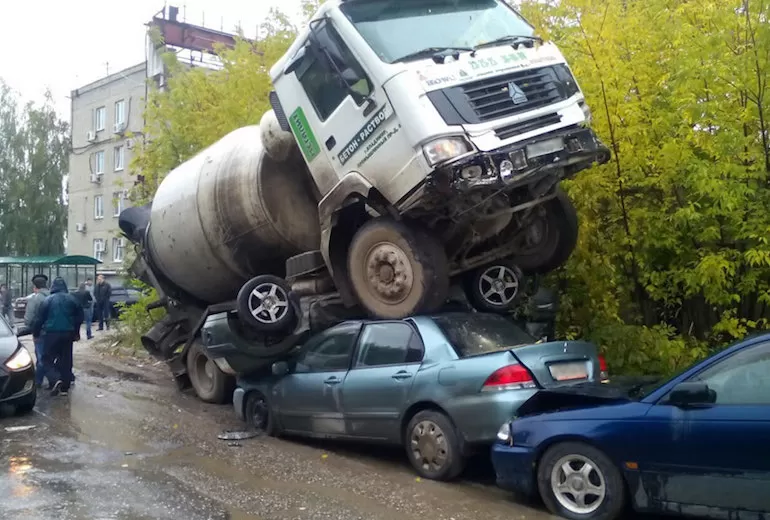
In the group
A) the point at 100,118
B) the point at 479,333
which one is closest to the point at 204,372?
the point at 479,333

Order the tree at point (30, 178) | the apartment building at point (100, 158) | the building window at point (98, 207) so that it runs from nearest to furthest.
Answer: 1. the apartment building at point (100, 158)
2. the building window at point (98, 207)
3. the tree at point (30, 178)

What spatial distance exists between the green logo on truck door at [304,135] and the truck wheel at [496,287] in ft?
6.82

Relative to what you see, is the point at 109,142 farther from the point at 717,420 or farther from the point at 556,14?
the point at 717,420

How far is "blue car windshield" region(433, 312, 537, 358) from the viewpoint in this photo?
22.4ft

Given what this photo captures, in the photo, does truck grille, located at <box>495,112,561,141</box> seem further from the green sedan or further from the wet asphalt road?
the wet asphalt road

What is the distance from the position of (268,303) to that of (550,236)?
10.00 ft

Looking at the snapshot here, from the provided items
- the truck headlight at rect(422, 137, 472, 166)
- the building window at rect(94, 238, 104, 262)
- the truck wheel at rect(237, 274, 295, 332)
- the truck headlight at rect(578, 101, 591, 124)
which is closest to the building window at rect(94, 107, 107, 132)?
the building window at rect(94, 238, 104, 262)

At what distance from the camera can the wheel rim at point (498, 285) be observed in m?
8.07

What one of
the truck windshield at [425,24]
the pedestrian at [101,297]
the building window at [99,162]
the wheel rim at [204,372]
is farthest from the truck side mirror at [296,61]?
the building window at [99,162]

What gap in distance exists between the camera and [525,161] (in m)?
6.86

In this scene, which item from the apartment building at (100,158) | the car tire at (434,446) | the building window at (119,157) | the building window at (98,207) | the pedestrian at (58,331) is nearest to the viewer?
the car tire at (434,446)

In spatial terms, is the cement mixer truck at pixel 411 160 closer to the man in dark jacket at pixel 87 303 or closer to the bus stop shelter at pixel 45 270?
the man in dark jacket at pixel 87 303

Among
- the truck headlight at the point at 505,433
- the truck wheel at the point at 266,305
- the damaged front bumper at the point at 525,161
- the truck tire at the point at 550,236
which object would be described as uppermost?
the damaged front bumper at the point at 525,161

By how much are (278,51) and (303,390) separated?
340 inches
